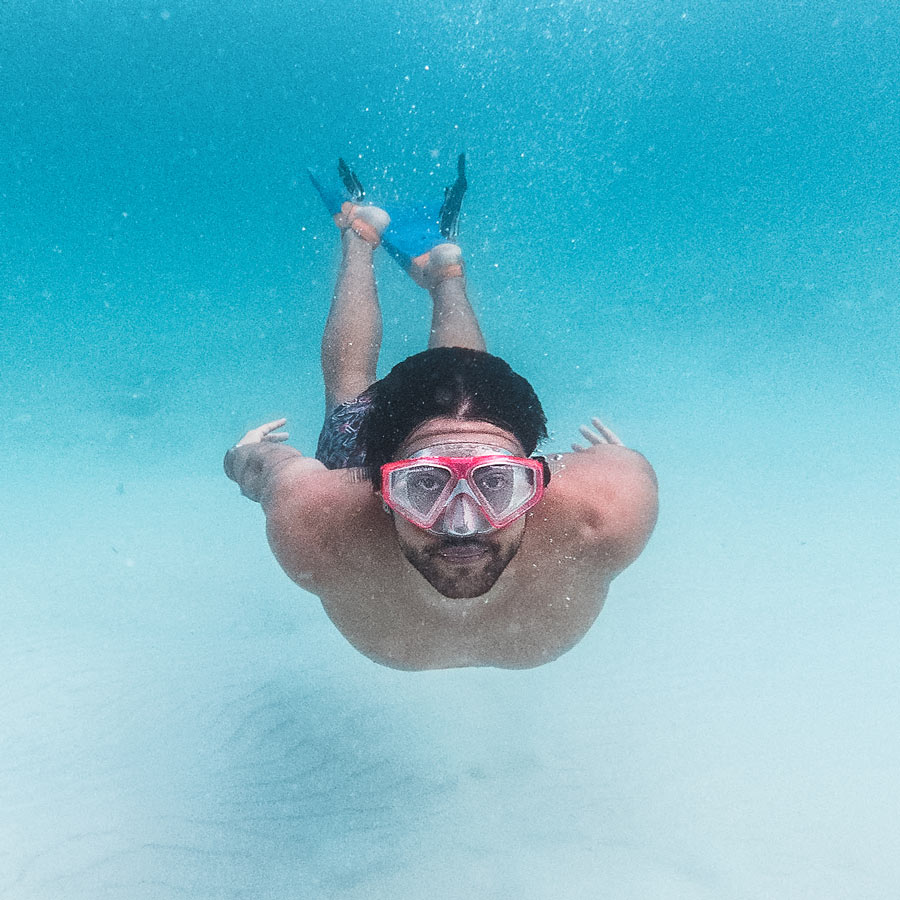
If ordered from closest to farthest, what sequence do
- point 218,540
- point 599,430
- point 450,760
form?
point 599,430
point 450,760
point 218,540

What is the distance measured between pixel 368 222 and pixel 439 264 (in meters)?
0.84

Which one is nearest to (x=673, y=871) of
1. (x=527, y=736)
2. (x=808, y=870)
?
(x=808, y=870)

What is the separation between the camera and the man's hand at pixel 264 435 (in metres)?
4.44

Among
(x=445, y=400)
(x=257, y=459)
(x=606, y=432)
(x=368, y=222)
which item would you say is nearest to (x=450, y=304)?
(x=368, y=222)

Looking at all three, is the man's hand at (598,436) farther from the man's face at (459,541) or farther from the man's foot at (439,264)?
the man's foot at (439,264)

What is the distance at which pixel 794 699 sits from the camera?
16.4ft

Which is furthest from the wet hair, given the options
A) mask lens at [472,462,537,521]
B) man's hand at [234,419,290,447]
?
man's hand at [234,419,290,447]

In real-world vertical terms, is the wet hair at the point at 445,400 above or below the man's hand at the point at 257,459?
below

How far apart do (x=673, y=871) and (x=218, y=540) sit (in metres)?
7.22

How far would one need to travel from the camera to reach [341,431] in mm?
3846

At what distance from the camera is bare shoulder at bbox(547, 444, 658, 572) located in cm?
262

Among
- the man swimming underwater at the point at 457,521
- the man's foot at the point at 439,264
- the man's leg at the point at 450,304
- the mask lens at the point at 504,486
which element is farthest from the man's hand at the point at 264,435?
the mask lens at the point at 504,486

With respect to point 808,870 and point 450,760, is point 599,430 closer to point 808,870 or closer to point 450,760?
point 450,760

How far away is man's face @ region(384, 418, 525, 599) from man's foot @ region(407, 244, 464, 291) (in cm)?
301
